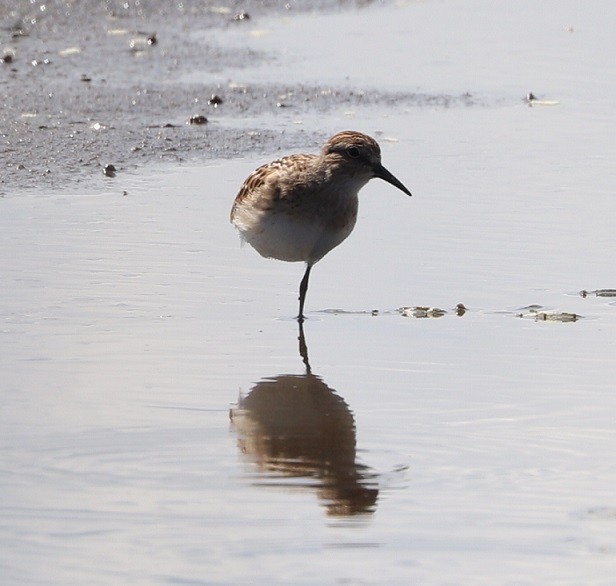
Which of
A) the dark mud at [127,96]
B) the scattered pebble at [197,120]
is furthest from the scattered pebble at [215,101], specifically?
the scattered pebble at [197,120]

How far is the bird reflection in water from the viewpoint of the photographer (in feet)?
17.6

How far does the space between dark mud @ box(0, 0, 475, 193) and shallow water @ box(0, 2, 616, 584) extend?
2.15 ft

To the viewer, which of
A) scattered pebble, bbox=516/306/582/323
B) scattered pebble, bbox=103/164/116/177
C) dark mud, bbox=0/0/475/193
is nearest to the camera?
scattered pebble, bbox=516/306/582/323

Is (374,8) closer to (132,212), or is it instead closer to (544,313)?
(132,212)

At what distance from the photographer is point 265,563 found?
15.3 ft

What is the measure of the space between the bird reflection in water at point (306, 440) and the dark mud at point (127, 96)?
4024 mm

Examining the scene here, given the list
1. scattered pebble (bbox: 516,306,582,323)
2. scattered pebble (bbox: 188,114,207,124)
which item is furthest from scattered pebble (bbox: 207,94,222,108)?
scattered pebble (bbox: 516,306,582,323)

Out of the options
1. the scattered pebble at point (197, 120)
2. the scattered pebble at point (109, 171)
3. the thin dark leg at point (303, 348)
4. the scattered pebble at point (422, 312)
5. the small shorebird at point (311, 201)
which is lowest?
the thin dark leg at point (303, 348)

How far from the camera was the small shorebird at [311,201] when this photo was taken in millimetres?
7773

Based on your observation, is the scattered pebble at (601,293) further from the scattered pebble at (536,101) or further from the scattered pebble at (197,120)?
the scattered pebble at (536,101)

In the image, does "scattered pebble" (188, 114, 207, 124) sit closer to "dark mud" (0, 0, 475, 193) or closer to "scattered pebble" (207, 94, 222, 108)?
"dark mud" (0, 0, 475, 193)

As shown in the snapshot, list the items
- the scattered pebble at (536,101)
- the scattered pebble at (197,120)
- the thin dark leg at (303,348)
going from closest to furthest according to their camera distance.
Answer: the thin dark leg at (303,348) < the scattered pebble at (197,120) < the scattered pebble at (536,101)

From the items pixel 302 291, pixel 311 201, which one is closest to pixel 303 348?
pixel 302 291

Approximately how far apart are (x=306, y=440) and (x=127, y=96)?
7.14 m
